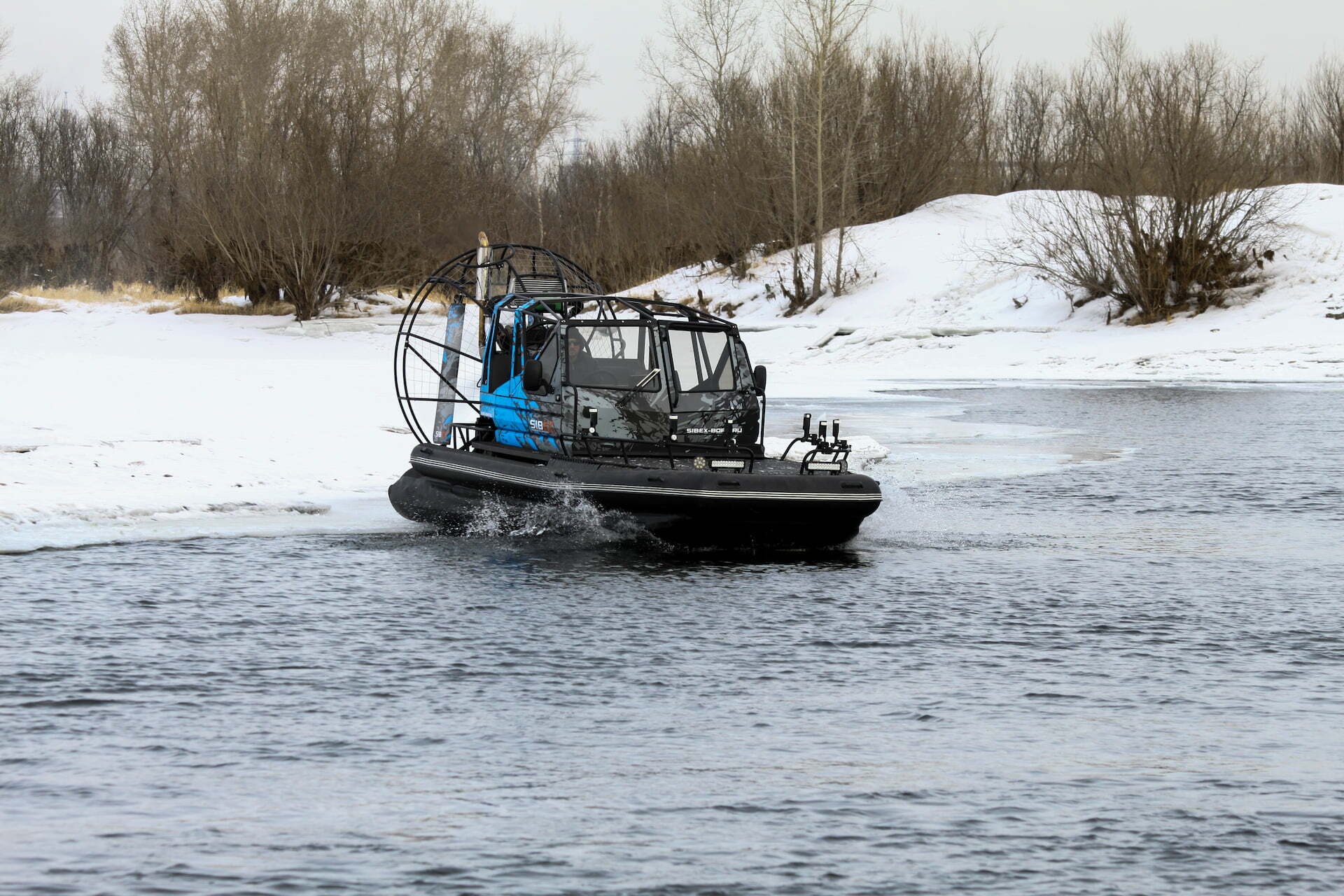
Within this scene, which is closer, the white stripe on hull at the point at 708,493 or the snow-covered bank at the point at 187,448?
the white stripe on hull at the point at 708,493

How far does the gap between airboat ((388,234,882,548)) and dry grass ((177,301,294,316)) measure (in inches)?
1116

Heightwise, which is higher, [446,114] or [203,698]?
[446,114]

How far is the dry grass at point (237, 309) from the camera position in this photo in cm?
4094

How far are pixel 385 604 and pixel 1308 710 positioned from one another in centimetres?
494

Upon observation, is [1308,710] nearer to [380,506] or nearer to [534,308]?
[534,308]

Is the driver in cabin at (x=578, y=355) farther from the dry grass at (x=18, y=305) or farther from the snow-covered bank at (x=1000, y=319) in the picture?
the dry grass at (x=18, y=305)

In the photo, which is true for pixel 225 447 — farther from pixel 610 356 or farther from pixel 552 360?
pixel 610 356

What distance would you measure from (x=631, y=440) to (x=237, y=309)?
31.4m

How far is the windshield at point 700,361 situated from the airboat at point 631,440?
0.01m

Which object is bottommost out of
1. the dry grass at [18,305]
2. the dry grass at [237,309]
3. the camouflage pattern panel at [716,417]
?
the camouflage pattern panel at [716,417]

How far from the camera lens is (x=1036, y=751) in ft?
Result: 20.3

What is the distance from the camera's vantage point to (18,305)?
147ft

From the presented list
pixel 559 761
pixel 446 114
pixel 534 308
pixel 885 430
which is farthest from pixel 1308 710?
pixel 446 114

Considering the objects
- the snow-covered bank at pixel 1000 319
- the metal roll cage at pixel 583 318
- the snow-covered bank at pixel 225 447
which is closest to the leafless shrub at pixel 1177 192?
the snow-covered bank at pixel 1000 319
